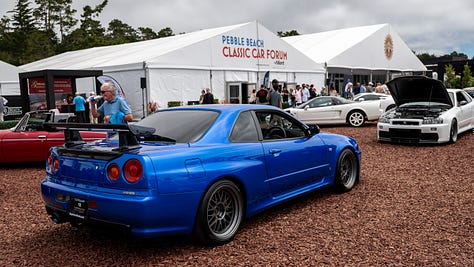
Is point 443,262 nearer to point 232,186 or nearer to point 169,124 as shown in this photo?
point 232,186

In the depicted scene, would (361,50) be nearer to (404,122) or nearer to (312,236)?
(404,122)

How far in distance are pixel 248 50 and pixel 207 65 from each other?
283 centimetres

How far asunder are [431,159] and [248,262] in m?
6.08

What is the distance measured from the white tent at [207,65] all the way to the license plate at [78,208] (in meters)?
13.7

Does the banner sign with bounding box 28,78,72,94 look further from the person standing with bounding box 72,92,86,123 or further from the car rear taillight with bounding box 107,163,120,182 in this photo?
the car rear taillight with bounding box 107,163,120,182

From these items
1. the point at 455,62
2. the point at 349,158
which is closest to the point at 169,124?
the point at 349,158

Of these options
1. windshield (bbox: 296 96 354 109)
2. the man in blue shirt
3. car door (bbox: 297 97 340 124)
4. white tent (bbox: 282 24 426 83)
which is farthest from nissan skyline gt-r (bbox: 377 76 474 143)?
white tent (bbox: 282 24 426 83)

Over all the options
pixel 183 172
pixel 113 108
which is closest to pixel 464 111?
pixel 113 108

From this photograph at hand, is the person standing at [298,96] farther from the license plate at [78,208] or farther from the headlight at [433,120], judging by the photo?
the license plate at [78,208]

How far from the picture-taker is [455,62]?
2029 inches

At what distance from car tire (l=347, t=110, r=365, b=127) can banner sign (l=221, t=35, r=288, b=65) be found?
7318 millimetres

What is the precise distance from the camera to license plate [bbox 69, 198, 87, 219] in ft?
11.5

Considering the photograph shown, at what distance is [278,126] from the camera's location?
16.1 feet

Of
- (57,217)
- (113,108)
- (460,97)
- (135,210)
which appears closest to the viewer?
(135,210)
